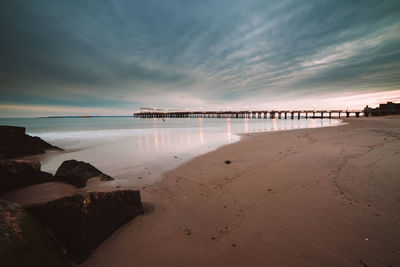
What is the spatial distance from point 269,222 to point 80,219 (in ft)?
11.4

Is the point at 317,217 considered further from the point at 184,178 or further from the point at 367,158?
the point at 367,158

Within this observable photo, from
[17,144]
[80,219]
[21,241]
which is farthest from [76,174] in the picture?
[17,144]

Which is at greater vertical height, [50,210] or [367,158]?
[50,210]

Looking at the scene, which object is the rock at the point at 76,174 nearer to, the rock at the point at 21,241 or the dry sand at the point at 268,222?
the dry sand at the point at 268,222

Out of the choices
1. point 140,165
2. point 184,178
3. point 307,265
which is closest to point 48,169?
point 140,165

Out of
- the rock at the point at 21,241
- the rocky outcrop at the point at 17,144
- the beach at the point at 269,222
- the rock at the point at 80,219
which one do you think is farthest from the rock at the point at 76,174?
the rocky outcrop at the point at 17,144

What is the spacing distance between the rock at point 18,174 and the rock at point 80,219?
2.78 meters

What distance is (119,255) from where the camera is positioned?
2553 millimetres

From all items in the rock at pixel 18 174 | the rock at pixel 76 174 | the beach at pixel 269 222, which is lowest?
the beach at pixel 269 222

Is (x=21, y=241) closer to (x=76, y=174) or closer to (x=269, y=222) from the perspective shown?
(x=269, y=222)

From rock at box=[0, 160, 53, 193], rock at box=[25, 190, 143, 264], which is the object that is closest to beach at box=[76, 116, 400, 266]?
rock at box=[25, 190, 143, 264]

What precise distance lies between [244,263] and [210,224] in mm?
987

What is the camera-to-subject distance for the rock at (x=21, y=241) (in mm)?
1487

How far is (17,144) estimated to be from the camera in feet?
33.9
